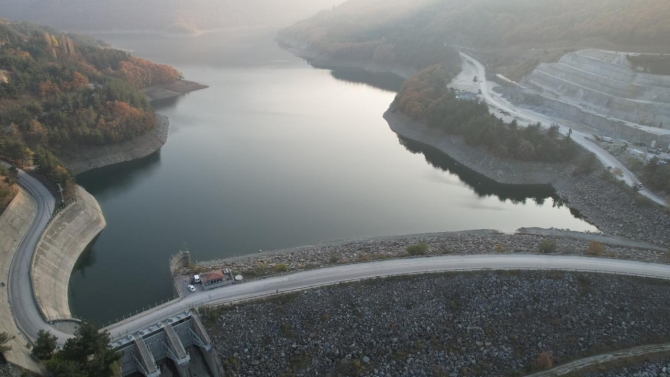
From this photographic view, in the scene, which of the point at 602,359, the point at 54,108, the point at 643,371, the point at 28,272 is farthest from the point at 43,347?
the point at 54,108

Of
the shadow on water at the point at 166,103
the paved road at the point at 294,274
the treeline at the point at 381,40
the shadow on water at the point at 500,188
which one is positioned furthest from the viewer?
the treeline at the point at 381,40

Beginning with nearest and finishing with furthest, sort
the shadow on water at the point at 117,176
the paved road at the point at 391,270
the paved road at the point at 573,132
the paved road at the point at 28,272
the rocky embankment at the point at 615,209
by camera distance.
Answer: the paved road at the point at 28,272 < the paved road at the point at 391,270 < the rocky embankment at the point at 615,209 < the paved road at the point at 573,132 < the shadow on water at the point at 117,176

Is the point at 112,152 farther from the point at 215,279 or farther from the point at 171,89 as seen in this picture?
the point at 171,89

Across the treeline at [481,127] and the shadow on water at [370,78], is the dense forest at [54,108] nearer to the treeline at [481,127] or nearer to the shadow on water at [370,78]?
the treeline at [481,127]

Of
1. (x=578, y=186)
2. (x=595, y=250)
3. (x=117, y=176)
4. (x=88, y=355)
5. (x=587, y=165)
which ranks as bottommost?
(x=117, y=176)

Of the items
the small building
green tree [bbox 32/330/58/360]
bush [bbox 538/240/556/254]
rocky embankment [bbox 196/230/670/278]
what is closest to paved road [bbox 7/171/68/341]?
green tree [bbox 32/330/58/360]

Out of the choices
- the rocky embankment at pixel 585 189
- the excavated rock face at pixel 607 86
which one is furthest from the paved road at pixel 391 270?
the excavated rock face at pixel 607 86
